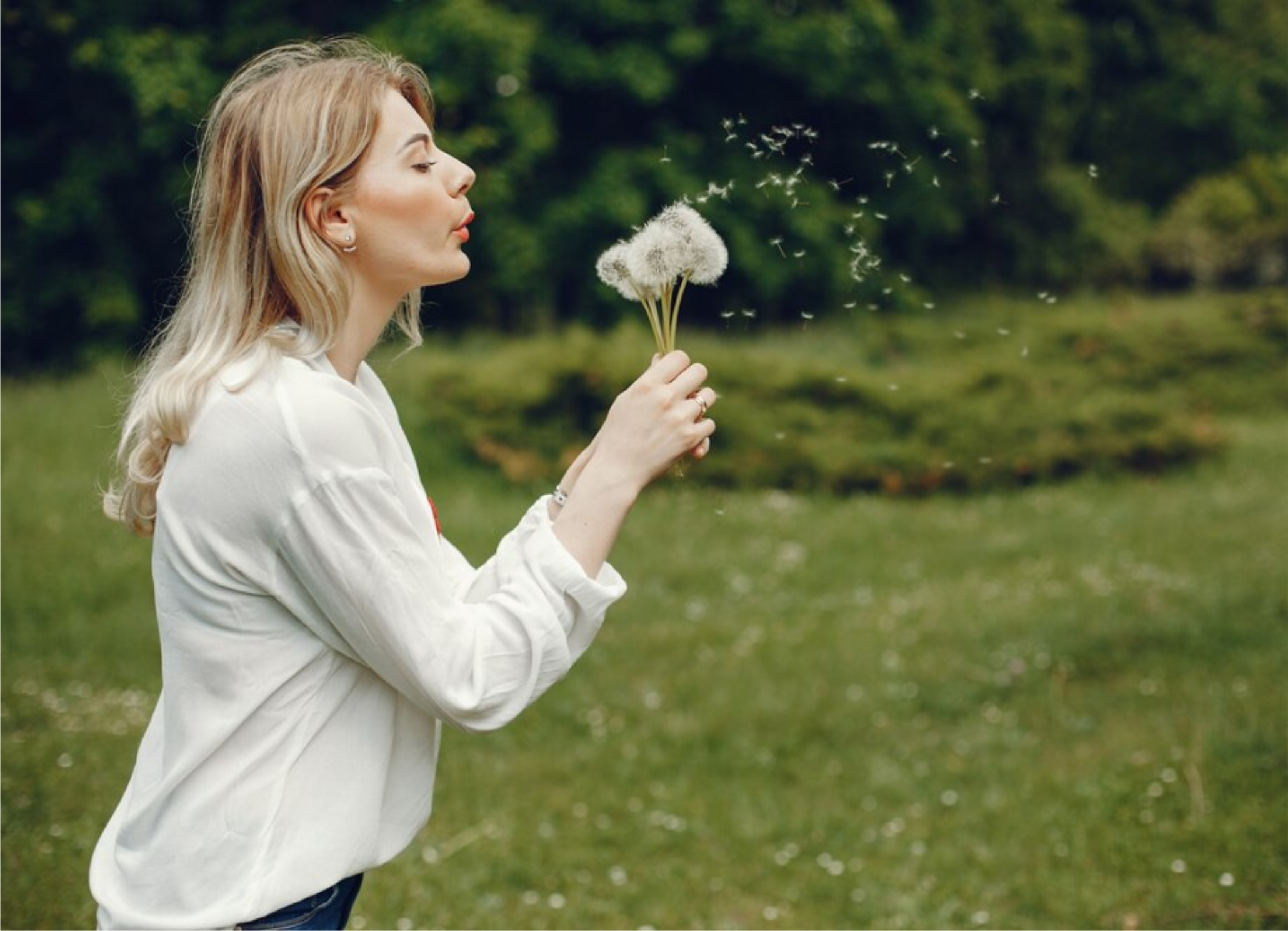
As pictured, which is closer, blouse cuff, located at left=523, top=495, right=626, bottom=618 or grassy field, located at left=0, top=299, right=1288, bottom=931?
blouse cuff, located at left=523, top=495, right=626, bottom=618

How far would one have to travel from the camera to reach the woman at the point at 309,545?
1777mm

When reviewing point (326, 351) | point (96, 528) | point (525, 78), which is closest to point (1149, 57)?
point (525, 78)

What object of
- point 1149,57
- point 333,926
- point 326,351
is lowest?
point 1149,57

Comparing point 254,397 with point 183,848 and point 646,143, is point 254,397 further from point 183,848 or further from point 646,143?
point 646,143

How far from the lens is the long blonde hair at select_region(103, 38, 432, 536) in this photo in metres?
1.89

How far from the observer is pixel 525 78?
16547 mm

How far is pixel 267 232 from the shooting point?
191 cm

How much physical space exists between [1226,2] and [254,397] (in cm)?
3005

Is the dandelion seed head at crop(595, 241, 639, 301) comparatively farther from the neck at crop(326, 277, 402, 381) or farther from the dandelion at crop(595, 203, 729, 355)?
the neck at crop(326, 277, 402, 381)

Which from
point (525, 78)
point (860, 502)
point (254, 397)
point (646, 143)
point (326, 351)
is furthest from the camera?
point (646, 143)

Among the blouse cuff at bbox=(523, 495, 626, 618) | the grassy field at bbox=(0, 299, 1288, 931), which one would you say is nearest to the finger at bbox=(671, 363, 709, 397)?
the blouse cuff at bbox=(523, 495, 626, 618)

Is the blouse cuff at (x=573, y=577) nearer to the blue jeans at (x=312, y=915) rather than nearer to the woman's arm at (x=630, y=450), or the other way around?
the woman's arm at (x=630, y=450)

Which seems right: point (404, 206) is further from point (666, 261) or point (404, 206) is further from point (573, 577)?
point (573, 577)

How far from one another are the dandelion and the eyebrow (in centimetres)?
33
